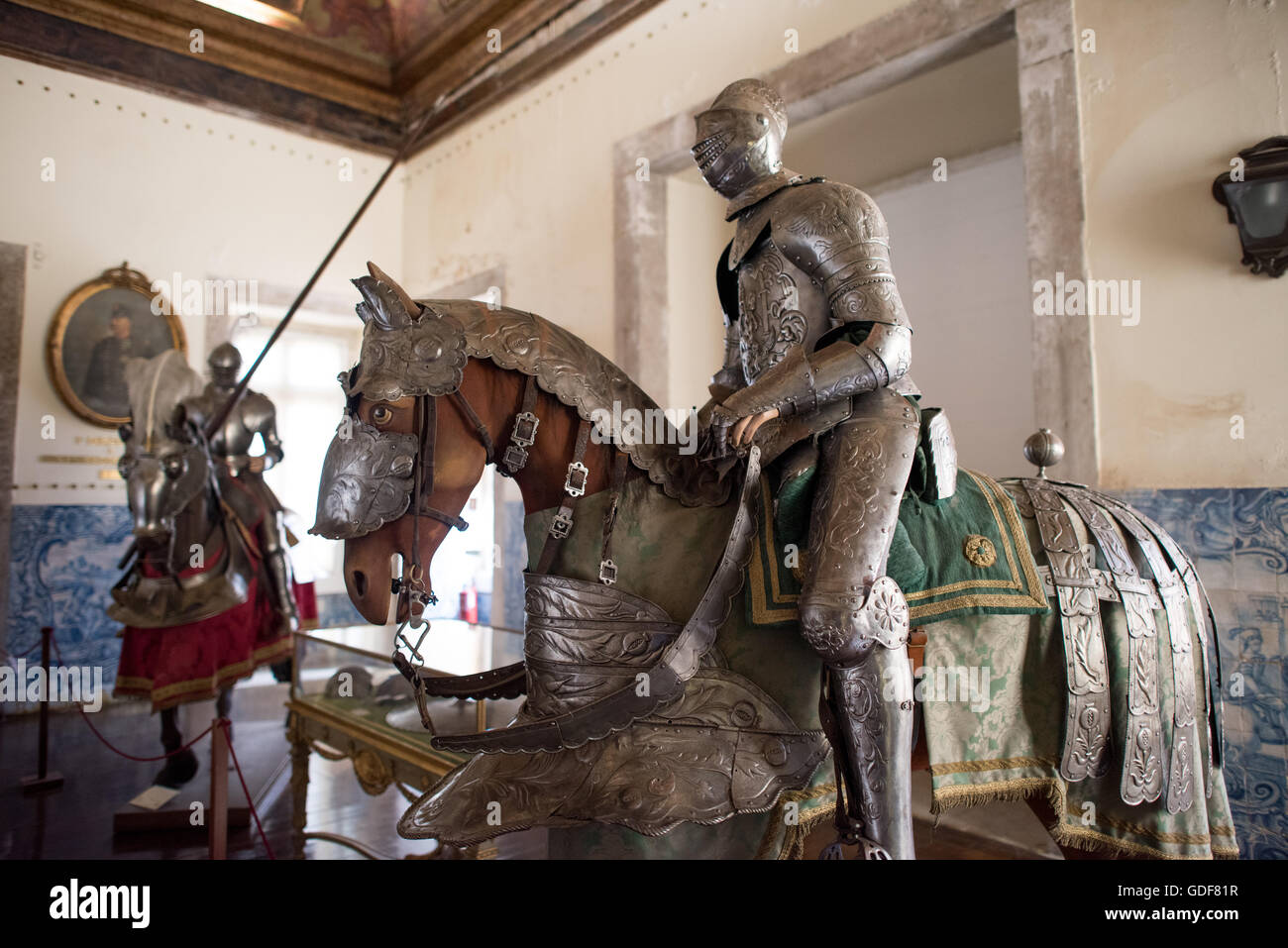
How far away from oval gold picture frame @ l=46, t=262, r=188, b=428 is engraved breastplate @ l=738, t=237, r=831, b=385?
6.13 meters

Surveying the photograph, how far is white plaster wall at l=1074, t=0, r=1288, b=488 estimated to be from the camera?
262cm

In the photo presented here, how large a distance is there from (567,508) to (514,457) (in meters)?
0.15

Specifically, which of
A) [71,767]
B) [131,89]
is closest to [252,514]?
[71,767]

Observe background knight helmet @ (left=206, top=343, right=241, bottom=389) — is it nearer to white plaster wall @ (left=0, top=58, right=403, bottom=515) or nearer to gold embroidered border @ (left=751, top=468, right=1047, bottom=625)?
white plaster wall @ (left=0, top=58, right=403, bottom=515)

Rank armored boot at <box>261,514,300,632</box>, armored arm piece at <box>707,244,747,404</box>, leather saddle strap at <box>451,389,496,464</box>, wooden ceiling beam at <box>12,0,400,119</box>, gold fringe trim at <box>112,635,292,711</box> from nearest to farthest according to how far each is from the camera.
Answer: leather saddle strap at <box>451,389,496,464</box> < armored arm piece at <box>707,244,747,404</box> < gold fringe trim at <box>112,635,292,711</box> < armored boot at <box>261,514,300,632</box> < wooden ceiling beam at <box>12,0,400,119</box>

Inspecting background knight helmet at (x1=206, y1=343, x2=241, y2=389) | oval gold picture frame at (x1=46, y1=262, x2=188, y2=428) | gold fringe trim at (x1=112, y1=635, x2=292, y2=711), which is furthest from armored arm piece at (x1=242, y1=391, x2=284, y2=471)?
oval gold picture frame at (x1=46, y1=262, x2=188, y2=428)

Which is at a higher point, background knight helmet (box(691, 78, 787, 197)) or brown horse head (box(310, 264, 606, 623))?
background knight helmet (box(691, 78, 787, 197))

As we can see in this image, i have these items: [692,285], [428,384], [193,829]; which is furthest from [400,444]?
[692,285]

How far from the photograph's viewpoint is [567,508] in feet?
5.26

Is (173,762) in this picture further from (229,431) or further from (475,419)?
(475,419)

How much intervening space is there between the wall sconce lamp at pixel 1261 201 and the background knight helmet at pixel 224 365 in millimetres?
5141

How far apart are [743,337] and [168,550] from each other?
3590mm

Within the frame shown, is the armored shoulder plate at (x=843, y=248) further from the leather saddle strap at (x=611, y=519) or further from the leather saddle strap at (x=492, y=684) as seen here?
the leather saddle strap at (x=492, y=684)

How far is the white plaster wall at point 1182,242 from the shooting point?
2615mm
